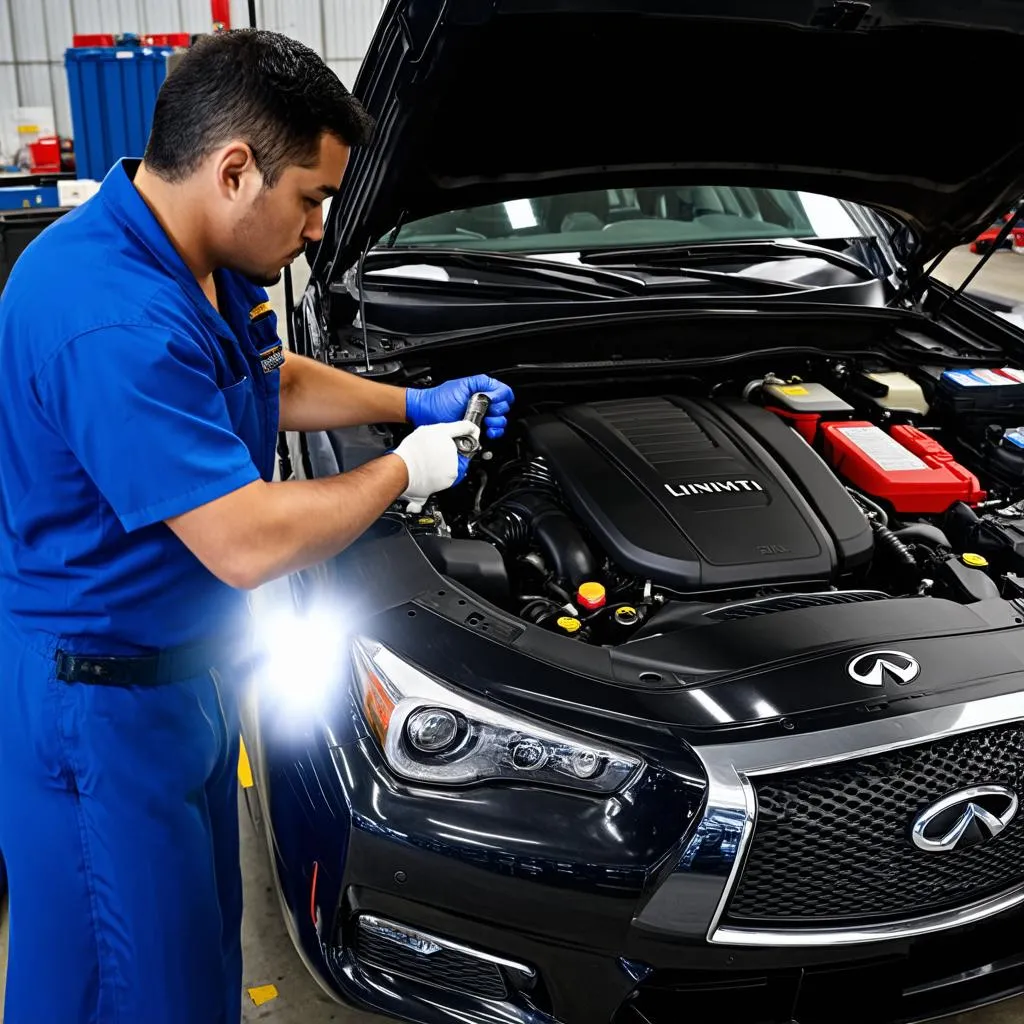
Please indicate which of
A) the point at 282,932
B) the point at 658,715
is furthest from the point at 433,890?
the point at 282,932

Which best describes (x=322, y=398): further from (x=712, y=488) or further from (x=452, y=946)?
(x=452, y=946)

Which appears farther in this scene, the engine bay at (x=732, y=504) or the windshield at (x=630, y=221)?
the windshield at (x=630, y=221)

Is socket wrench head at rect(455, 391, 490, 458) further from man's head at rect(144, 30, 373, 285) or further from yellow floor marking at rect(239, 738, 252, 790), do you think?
yellow floor marking at rect(239, 738, 252, 790)

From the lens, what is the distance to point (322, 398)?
67.9 inches

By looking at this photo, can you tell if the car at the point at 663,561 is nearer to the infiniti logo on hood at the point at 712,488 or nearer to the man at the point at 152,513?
the infiniti logo on hood at the point at 712,488

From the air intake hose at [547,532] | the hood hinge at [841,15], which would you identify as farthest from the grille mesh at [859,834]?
the hood hinge at [841,15]

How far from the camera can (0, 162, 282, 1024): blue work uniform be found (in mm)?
1079

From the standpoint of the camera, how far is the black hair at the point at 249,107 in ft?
3.59

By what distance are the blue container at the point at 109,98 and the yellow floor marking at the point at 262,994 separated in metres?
6.21

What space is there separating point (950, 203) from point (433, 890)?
1855 mm

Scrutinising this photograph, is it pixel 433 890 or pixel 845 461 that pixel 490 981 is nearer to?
pixel 433 890

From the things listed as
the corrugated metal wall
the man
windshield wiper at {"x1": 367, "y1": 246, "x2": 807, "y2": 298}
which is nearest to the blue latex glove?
the man

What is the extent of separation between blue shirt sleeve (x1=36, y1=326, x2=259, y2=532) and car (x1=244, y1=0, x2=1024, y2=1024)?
0.40 metres

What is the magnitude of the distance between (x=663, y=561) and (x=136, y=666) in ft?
2.60
